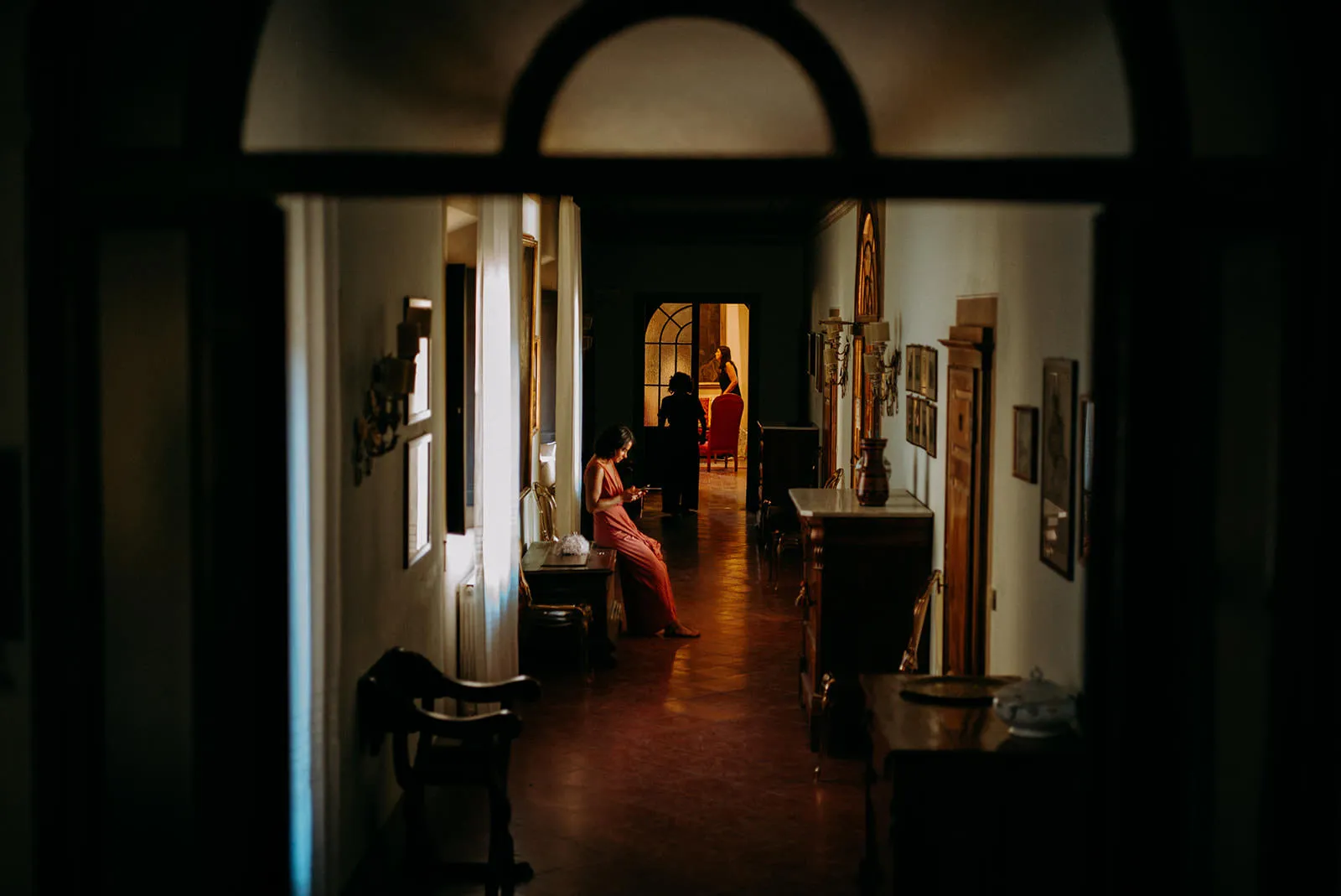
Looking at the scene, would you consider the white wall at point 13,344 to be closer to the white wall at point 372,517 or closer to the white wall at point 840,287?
the white wall at point 372,517

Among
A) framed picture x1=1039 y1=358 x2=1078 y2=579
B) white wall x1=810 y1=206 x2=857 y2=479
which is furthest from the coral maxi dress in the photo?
framed picture x1=1039 y1=358 x2=1078 y2=579

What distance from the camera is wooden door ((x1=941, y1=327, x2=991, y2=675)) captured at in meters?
5.79

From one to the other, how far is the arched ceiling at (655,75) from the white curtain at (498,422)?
164 cm

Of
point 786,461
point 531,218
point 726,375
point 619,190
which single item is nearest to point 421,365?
point 619,190

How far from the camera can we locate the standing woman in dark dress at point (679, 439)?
14945 mm

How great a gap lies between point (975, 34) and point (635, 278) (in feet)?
37.6

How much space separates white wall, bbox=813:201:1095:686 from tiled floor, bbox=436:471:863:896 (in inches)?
40.6

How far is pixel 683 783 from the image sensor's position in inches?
255

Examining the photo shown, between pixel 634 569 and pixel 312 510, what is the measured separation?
5.29 m

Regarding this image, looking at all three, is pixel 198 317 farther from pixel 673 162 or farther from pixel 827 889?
pixel 827 889

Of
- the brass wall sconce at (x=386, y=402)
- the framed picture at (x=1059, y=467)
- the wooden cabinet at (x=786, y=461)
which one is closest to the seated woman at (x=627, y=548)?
the brass wall sconce at (x=386, y=402)

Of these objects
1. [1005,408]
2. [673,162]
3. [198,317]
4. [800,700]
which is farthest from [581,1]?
[800,700]

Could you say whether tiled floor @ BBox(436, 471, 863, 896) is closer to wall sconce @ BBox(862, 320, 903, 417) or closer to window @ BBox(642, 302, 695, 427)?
wall sconce @ BBox(862, 320, 903, 417)

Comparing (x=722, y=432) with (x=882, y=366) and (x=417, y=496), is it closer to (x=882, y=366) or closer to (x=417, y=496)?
(x=882, y=366)
